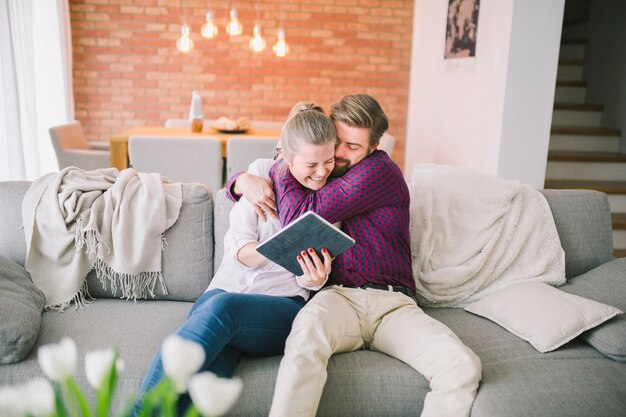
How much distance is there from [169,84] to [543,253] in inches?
179

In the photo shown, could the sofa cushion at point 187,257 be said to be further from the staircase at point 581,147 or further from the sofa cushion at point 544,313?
the staircase at point 581,147

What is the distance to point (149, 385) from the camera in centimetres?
133

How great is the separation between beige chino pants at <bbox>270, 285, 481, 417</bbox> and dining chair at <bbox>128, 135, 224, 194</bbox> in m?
2.05

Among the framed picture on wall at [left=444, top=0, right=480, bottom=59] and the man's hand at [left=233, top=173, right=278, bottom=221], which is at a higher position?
the framed picture on wall at [left=444, top=0, right=480, bottom=59]

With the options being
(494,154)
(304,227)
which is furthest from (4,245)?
(494,154)

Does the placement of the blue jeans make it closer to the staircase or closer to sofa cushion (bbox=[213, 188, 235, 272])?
sofa cushion (bbox=[213, 188, 235, 272])

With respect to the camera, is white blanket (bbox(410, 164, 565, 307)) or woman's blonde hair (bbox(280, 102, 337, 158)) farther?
white blanket (bbox(410, 164, 565, 307))

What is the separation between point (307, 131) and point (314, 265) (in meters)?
0.39

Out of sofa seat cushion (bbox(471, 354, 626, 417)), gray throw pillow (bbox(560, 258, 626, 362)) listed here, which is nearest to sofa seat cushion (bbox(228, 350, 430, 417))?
sofa seat cushion (bbox(471, 354, 626, 417))

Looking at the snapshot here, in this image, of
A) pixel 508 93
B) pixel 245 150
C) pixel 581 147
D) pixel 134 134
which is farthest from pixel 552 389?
pixel 581 147

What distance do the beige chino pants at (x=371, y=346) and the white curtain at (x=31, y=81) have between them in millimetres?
2970

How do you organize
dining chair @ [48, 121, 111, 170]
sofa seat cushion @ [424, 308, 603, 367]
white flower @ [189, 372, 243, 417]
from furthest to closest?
1. dining chair @ [48, 121, 111, 170]
2. sofa seat cushion @ [424, 308, 603, 367]
3. white flower @ [189, 372, 243, 417]

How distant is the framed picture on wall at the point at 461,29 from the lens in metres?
3.69

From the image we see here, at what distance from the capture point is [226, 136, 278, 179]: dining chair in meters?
3.53
